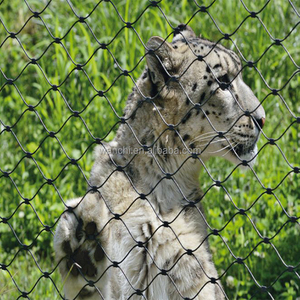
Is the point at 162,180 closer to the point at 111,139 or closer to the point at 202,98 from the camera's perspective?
the point at 202,98

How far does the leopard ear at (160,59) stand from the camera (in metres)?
3.12

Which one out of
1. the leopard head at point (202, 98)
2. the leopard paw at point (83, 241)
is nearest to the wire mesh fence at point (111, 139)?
the leopard head at point (202, 98)

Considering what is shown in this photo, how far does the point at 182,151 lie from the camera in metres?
3.25

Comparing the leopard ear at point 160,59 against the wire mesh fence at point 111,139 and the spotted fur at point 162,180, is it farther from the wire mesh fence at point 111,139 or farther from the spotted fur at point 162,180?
the wire mesh fence at point 111,139

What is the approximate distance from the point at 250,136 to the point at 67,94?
7.87 ft

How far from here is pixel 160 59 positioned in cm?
320

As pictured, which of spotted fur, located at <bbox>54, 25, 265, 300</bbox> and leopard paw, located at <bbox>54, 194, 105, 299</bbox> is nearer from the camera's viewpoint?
leopard paw, located at <bbox>54, 194, 105, 299</bbox>

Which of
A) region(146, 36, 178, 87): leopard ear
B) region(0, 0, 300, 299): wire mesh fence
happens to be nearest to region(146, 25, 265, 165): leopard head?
region(146, 36, 178, 87): leopard ear

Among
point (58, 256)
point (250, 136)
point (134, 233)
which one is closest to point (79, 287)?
point (58, 256)

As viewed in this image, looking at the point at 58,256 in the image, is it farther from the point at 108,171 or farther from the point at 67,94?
the point at 67,94

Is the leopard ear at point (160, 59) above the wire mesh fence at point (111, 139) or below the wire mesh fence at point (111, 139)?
above

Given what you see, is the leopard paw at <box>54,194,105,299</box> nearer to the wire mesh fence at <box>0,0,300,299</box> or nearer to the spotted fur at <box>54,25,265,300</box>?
the spotted fur at <box>54,25,265,300</box>

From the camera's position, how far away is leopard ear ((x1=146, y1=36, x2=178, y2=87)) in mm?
3125

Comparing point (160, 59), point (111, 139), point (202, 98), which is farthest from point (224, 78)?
point (111, 139)
